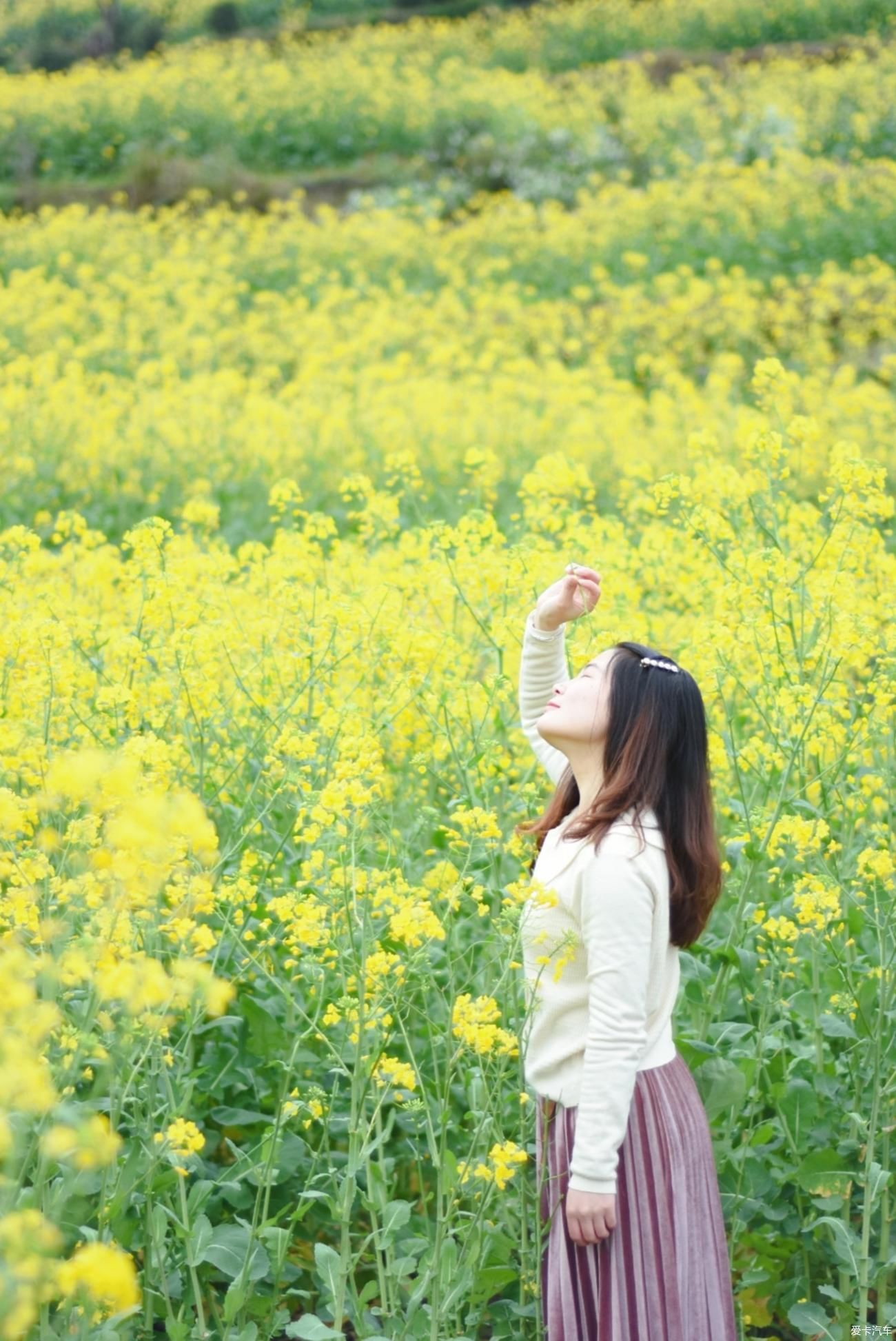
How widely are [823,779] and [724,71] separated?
18502 millimetres

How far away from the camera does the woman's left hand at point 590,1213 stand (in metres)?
2.16

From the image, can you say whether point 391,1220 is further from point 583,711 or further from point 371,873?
point 583,711

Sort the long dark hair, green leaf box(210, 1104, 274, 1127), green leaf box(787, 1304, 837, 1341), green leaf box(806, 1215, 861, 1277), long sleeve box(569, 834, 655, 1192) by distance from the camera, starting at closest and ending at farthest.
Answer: long sleeve box(569, 834, 655, 1192) → the long dark hair → green leaf box(806, 1215, 861, 1277) → green leaf box(787, 1304, 837, 1341) → green leaf box(210, 1104, 274, 1127)

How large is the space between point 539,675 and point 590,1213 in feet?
3.54

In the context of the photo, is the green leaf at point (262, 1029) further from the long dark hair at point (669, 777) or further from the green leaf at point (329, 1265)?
the long dark hair at point (669, 777)

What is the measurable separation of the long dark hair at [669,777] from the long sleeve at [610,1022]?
0.15 meters

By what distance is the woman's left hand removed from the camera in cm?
216

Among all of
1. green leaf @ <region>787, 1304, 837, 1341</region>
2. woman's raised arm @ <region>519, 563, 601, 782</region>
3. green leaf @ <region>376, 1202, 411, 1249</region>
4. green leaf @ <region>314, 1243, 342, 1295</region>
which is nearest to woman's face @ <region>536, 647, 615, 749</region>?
woman's raised arm @ <region>519, 563, 601, 782</region>

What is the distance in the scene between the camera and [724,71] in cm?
1936

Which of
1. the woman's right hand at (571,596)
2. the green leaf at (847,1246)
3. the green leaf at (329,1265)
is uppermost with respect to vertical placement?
the woman's right hand at (571,596)

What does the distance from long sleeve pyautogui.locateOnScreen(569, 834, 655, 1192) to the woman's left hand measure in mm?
12

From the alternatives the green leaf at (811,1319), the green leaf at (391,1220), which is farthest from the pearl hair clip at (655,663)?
the green leaf at (811,1319)

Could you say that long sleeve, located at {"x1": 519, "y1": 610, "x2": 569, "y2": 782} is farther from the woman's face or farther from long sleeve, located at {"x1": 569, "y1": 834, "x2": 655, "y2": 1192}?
long sleeve, located at {"x1": 569, "y1": 834, "x2": 655, "y2": 1192}

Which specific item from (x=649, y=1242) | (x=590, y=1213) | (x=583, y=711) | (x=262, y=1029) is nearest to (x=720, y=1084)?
(x=649, y=1242)
